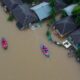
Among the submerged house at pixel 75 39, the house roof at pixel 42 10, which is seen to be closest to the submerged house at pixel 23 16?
the house roof at pixel 42 10

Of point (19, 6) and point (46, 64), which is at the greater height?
point (19, 6)

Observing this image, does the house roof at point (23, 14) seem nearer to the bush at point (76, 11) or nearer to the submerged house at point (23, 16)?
the submerged house at point (23, 16)

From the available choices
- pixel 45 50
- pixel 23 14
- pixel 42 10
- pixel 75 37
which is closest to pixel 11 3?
pixel 23 14

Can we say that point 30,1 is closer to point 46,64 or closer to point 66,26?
point 66,26

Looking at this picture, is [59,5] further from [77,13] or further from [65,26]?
[65,26]

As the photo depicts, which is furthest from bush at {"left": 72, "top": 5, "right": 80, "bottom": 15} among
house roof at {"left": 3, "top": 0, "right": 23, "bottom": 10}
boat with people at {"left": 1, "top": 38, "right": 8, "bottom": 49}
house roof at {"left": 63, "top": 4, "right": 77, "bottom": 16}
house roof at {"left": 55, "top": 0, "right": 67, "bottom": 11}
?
boat with people at {"left": 1, "top": 38, "right": 8, "bottom": 49}

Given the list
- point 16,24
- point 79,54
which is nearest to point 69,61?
point 79,54
